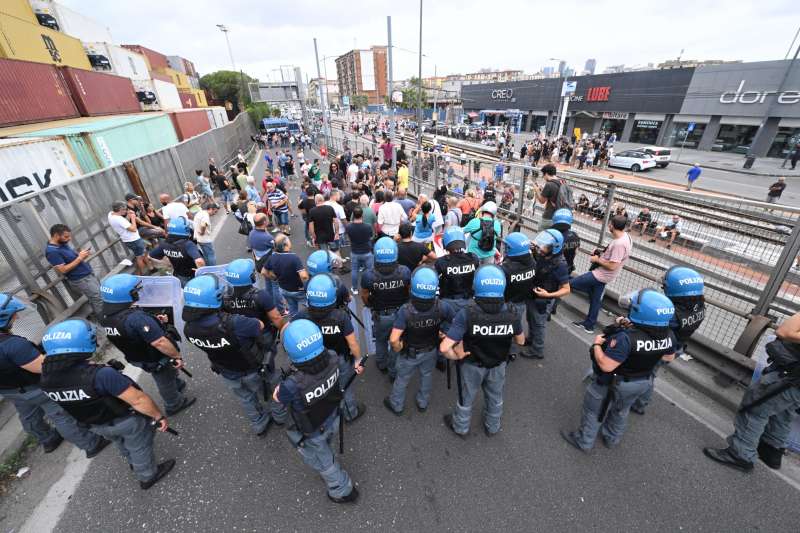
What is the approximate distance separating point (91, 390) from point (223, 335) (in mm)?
1084

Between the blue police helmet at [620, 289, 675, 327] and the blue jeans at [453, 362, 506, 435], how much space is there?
1.41 m

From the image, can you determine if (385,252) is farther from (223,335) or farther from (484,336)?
(223,335)

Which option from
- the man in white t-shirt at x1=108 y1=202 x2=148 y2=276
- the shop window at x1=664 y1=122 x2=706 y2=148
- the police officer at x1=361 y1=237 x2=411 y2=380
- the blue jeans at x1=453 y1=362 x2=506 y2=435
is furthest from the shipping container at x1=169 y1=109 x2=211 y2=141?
the shop window at x1=664 y1=122 x2=706 y2=148

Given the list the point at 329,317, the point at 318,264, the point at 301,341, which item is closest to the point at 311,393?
the point at 301,341

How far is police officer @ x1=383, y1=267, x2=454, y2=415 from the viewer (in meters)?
3.60

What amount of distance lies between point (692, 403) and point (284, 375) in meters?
5.23

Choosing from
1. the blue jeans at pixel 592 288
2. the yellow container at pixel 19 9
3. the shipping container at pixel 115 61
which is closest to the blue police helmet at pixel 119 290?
the blue jeans at pixel 592 288

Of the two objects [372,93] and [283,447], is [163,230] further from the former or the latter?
[372,93]

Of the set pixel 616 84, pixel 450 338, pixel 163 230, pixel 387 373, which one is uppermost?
pixel 616 84

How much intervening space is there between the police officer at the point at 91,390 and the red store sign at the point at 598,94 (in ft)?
158

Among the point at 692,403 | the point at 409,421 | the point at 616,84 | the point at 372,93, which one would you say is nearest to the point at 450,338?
the point at 409,421

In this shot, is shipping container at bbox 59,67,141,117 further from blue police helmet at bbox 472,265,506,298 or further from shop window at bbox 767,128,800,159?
shop window at bbox 767,128,800,159

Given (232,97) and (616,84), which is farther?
(232,97)

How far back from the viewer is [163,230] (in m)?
8.69
